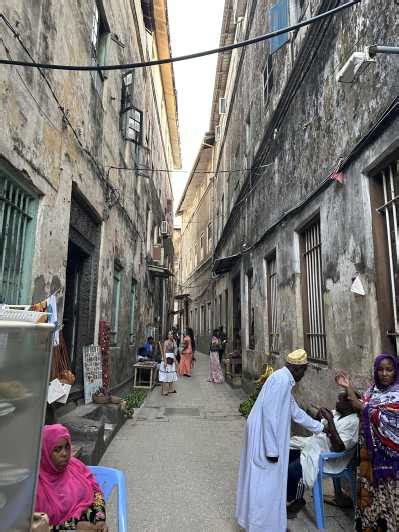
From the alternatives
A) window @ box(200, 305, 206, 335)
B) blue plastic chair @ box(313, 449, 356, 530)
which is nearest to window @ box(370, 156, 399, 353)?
blue plastic chair @ box(313, 449, 356, 530)

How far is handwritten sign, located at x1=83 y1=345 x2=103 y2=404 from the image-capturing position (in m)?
6.64

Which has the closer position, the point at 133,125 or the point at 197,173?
the point at 133,125

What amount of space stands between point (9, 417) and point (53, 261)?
382 cm

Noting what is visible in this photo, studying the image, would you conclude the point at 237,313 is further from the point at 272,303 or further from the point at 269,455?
the point at 269,455

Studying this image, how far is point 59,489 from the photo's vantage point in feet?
8.05

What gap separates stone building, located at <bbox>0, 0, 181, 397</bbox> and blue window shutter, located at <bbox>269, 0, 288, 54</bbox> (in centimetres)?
311

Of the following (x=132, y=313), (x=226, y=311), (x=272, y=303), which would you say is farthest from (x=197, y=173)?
(x=272, y=303)

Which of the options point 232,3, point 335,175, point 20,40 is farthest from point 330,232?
point 232,3

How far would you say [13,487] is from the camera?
4.93ft

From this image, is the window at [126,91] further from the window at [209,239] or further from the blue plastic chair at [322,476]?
the window at [209,239]

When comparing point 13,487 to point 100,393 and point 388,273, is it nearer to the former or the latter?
point 388,273

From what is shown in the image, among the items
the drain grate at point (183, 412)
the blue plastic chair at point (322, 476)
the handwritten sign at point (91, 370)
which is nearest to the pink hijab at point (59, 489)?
the blue plastic chair at point (322, 476)

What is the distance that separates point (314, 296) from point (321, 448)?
2.69m

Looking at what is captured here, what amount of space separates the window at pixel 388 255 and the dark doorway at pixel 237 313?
899 centimetres
